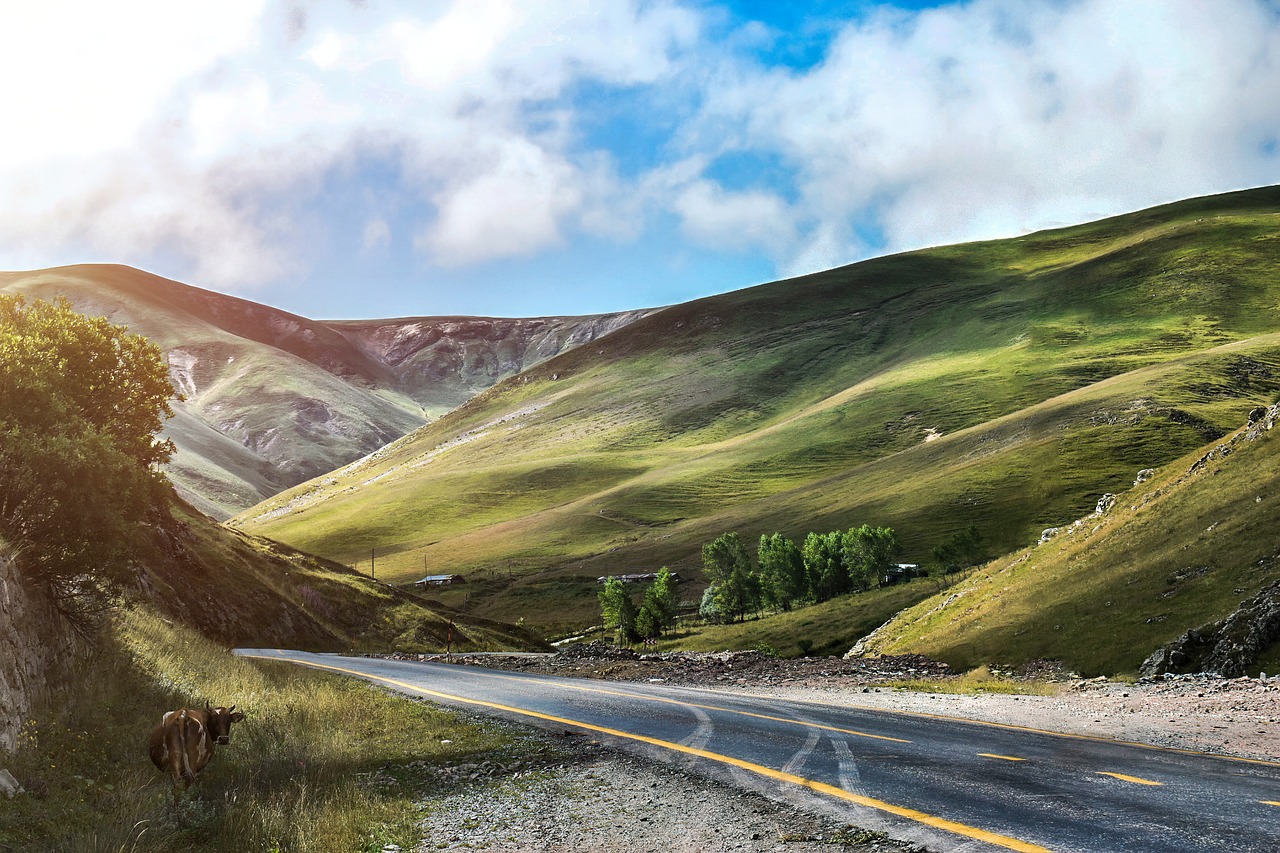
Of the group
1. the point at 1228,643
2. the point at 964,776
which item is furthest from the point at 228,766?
the point at 1228,643

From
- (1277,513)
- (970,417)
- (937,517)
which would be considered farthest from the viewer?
(970,417)

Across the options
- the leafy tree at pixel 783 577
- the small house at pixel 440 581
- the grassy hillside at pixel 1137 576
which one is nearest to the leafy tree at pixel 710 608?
the leafy tree at pixel 783 577

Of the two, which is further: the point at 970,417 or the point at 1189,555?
the point at 970,417

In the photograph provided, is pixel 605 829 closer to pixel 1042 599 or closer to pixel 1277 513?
pixel 1277 513

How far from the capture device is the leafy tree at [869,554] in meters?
106

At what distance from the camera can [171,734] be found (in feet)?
44.5

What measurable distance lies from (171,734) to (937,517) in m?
117

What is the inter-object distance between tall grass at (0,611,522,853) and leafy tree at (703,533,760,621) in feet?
313

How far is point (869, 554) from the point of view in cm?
10706

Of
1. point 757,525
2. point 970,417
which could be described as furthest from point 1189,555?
point 970,417

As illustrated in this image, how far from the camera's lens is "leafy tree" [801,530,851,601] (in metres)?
111

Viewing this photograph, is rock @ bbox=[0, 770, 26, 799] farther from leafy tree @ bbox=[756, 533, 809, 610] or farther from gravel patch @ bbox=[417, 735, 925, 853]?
leafy tree @ bbox=[756, 533, 809, 610]

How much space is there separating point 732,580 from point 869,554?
62.5ft

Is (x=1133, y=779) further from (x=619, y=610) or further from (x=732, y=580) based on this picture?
(x=732, y=580)
